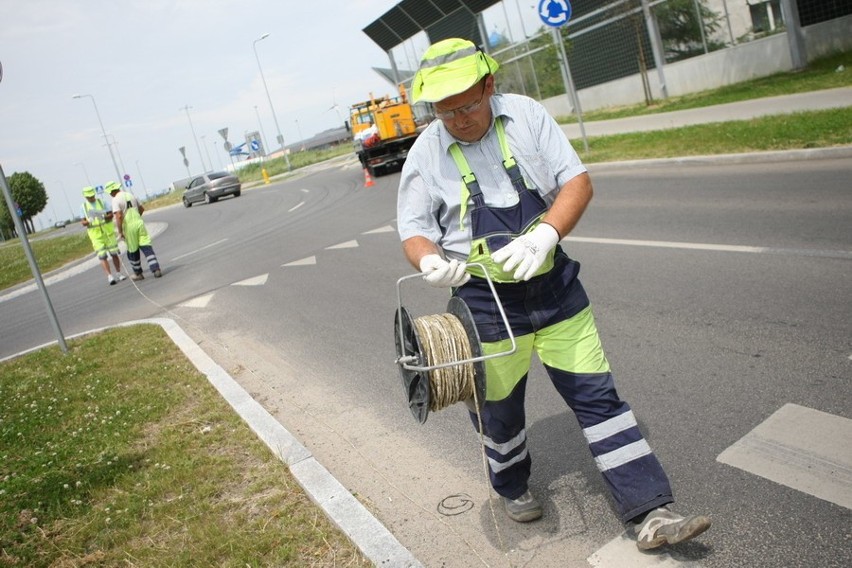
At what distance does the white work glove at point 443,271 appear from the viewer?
9.61 ft

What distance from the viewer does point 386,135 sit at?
2708 cm

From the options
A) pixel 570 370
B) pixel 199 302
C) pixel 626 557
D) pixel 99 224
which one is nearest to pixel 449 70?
pixel 570 370

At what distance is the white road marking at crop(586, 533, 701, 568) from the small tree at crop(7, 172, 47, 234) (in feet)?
337

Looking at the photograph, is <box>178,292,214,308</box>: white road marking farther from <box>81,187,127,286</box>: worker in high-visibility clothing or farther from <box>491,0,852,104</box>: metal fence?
<box>491,0,852,104</box>: metal fence

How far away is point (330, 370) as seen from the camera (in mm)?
6434

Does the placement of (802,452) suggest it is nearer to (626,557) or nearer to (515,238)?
(626,557)

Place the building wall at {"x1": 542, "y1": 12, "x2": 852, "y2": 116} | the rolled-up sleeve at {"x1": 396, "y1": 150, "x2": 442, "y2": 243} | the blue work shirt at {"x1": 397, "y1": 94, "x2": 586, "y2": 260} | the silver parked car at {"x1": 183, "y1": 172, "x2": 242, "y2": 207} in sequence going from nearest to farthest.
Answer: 1. the blue work shirt at {"x1": 397, "y1": 94, "x2": 586, "y2": 260}
2. the rolled-up sleeve at {"x1": 396, "y1": 150, "x2": 442, "y2": 243}
3. the building wall at {"x1": 542, "y1": 12, "x2": 852, "y2": 116}
4. the silver parked car at {"x1": 183, "y1": 172, "x2": 242, "y2": 207}

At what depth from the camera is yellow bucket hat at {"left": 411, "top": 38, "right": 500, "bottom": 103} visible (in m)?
2.89

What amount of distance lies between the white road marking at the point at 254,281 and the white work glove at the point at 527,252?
8.70 metres

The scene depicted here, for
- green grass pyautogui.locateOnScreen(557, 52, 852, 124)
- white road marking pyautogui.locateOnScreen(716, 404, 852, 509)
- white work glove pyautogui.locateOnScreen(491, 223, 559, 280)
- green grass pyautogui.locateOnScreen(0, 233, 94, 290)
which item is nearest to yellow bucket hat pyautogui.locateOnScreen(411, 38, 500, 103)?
white work glove pyautogui.locateOnScreen(491, 223, 559, 280)

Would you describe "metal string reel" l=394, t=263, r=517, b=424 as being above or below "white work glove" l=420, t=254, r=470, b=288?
below

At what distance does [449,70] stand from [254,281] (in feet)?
29.5

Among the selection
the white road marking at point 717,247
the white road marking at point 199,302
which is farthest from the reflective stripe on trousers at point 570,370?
the white road marking at point 199,302

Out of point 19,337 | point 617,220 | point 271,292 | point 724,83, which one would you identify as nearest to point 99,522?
point 271,292
